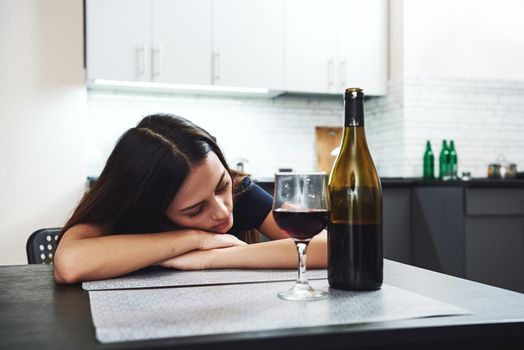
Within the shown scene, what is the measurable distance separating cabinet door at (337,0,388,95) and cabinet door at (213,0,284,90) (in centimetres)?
48

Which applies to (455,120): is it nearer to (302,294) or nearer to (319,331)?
(302,294)

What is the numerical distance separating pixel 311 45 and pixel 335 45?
0.62ft

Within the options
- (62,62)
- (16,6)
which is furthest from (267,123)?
(16,6)

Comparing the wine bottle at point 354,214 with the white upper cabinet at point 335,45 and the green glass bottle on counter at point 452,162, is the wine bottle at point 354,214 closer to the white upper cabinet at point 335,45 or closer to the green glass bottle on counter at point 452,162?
the white upper cabinet at point 335,45

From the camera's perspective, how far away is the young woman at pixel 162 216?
116 centimetres

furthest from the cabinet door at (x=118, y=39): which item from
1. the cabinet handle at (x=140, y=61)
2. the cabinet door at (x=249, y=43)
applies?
the cabinet door at (x=249, y=43)

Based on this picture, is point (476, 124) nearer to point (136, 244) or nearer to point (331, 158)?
point (331, 158)

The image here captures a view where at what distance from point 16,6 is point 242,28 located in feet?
4.77

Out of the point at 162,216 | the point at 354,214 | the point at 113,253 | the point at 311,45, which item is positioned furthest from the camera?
the point at 311,45

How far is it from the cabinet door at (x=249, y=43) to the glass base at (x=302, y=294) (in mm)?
3070

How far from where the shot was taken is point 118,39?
11.9ft

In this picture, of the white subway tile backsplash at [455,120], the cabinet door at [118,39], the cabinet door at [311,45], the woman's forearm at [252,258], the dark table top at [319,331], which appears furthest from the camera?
the white subway tile backsplash at [455,120]

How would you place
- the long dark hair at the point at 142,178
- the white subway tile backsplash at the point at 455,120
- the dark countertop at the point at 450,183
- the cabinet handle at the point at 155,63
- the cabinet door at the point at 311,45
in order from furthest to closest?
the white subway tile backsplash at the point at 455,120 → the cabinet door at the point at 311,45 → the cabinet handle at the point at 155,63 → the dark countertop at the point at 450,183 → the long dark hair at the point at 142,178

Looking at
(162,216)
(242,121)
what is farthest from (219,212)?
(242,121)
